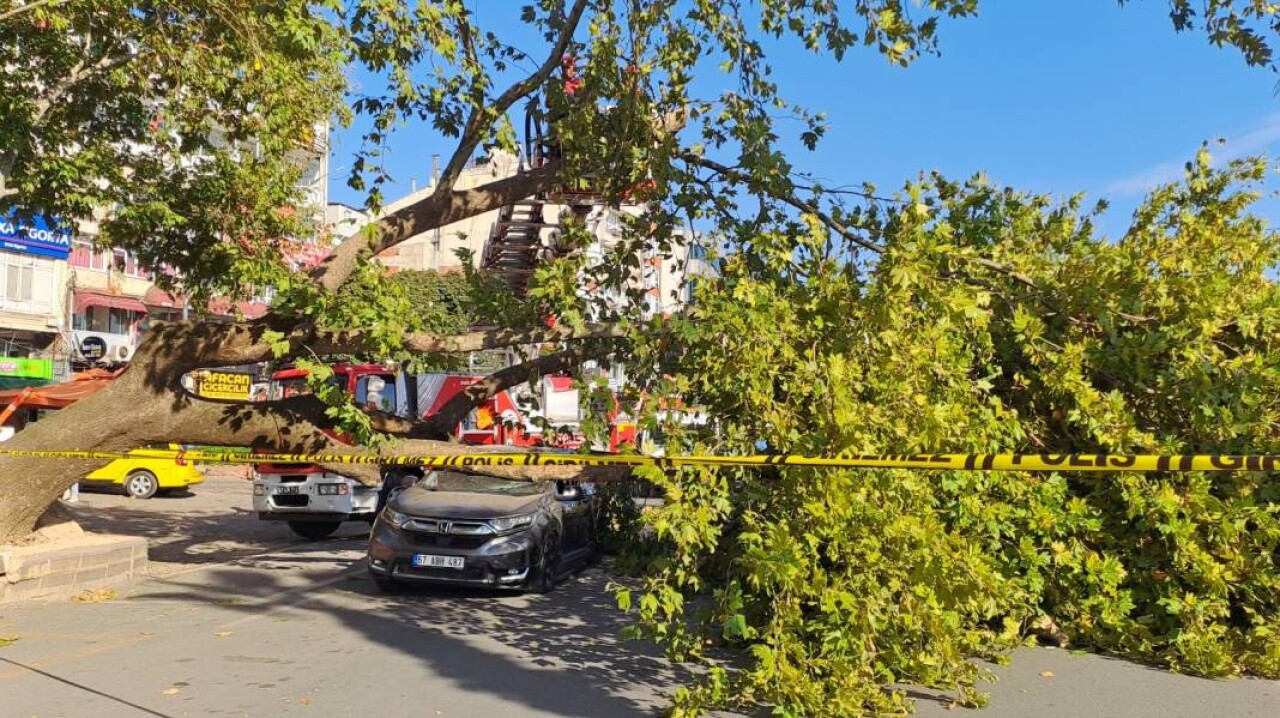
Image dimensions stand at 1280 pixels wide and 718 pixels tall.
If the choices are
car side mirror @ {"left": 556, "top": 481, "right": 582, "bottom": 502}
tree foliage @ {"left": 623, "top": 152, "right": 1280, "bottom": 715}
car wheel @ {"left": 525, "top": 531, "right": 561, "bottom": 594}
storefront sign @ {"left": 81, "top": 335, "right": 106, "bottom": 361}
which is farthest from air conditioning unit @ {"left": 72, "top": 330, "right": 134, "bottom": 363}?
tree foliage @ {"left": 623, "top": 152, "right": 1280, "bottom": 715}

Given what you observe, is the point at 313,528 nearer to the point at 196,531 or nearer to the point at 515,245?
the point at 196,531

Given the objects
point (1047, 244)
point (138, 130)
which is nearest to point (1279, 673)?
point (1047, 244)

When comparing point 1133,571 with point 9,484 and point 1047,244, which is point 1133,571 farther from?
point 9,484

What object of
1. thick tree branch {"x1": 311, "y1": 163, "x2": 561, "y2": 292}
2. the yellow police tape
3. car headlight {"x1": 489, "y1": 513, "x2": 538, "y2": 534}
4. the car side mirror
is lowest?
car headlight {"x1": 489, "y1": 513, "x2": 538, "y2": 534}

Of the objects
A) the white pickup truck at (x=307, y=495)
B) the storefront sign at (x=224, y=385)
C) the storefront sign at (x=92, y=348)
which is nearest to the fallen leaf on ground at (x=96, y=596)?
the white pickup truck at (x=307, y=495)

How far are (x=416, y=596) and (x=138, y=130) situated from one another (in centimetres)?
720

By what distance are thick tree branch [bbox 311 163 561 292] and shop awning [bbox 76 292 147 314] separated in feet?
96.1

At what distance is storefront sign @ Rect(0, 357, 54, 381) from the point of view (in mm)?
30297

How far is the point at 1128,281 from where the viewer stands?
721 cm

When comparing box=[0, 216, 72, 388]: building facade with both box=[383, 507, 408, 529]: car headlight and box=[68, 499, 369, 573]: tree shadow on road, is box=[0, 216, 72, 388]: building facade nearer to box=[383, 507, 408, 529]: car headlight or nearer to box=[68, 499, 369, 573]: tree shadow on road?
box=[68, 499, 369, 573]: tree shadow on road

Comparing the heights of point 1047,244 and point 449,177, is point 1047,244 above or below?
below

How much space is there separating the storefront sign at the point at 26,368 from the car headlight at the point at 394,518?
26.8m

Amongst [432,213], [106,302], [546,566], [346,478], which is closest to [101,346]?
[106,302]

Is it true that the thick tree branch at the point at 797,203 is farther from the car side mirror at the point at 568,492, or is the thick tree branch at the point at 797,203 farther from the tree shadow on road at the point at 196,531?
the tree shadow on road at the point at 196,531
